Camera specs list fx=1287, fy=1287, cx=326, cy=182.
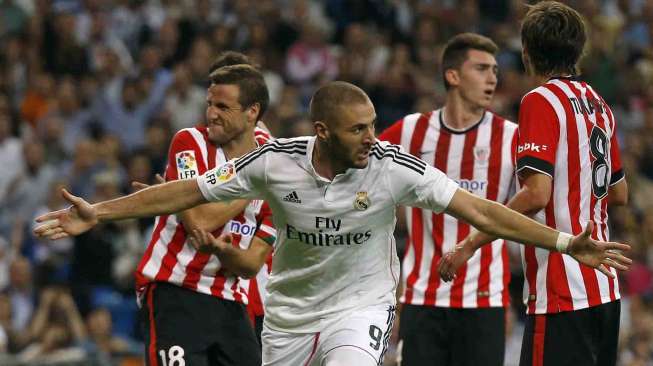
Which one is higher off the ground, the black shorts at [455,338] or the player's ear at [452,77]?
the player's ear at [452,77]

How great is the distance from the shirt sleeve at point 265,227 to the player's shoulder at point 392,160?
1199 mm

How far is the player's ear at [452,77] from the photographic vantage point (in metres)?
8.52

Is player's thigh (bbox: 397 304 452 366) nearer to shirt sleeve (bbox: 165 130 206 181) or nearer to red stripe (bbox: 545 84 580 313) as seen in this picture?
red stripe (bbox: 545 84 580 313)

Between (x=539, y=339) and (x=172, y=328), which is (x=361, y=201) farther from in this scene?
(x=172, y=328)

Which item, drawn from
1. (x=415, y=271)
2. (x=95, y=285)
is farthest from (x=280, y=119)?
(x=415, y=271)

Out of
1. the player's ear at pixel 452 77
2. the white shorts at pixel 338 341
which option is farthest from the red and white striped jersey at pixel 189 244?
the player's ear at pixel 452 77

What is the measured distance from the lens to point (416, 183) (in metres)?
6.23

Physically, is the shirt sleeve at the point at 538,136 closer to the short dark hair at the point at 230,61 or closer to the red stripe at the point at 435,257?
the red stripe at the point at 435,257

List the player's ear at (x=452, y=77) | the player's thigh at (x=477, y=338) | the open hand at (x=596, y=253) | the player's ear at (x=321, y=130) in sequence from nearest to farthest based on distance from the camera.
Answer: the open hand at (x=596, y=253) < the player's ear at (x=321, y=130) < the player's thigh at (x=477, y=338) < the player's ear at (x=452, y=77)

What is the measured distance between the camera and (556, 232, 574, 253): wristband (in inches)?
237

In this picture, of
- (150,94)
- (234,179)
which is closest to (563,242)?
(234,179)

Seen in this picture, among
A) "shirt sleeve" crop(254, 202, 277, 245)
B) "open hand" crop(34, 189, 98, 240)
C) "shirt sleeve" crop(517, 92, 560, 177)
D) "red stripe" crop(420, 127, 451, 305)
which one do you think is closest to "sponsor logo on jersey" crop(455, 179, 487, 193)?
"red stripe" crop(420, 127, 451, 305)

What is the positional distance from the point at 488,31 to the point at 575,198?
1085 cm

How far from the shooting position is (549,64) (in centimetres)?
668
